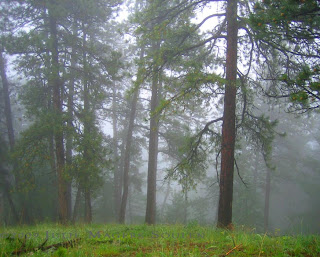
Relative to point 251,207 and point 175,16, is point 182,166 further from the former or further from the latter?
point 251,207

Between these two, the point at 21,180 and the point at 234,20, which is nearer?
the point at 234,20

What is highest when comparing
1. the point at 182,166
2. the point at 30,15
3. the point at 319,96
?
the point at 30,15

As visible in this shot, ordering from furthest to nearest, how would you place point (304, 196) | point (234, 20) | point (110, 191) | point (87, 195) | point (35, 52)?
point (304, 196) < point (110, 191) < point (87, 195) < point (35, 52) < point (234, 20)

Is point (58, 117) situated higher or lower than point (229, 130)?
higher

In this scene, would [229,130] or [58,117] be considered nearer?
[229,130]

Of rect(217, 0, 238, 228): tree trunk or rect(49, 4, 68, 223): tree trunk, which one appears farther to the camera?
rect(49, 4, 68, 223): tree trunk

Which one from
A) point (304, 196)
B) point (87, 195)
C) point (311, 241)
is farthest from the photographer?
point (304, 196)

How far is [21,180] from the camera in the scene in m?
10.5

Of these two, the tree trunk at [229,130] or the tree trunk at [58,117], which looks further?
the tree trunk at [58,117]

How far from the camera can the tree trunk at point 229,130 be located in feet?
23.8

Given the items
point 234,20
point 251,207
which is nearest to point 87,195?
point 234,20

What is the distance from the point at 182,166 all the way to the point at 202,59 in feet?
12.8

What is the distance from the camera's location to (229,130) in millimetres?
7512

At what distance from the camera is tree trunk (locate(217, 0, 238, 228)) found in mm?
7258
